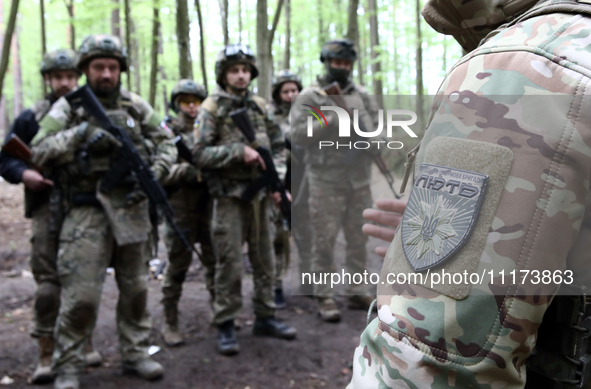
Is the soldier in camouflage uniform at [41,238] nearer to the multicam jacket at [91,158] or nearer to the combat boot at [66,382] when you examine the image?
the combat boot at [66,382]

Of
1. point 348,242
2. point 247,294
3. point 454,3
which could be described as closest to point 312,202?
point 348,242

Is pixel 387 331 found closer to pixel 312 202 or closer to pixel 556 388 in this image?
pixel 556 388

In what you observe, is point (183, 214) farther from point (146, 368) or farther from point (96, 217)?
point (146, 368)

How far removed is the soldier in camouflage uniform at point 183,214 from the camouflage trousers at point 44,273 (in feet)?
3.19

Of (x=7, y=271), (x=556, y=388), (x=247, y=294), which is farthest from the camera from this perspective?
(x=7, y=271)

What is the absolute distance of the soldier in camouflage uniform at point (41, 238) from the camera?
3449 mm

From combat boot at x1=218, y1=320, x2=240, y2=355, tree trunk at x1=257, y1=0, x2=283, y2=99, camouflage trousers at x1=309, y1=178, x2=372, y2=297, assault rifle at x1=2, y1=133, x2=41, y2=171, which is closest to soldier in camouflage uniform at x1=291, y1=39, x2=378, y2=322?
camouflage trousers at x1=309, y1=178, x2=372, y2=297

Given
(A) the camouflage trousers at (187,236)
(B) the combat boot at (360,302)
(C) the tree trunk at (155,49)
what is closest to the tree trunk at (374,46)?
(C) the tree trunk at (155,49)

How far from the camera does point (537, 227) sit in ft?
2.20

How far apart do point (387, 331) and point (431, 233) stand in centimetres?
18

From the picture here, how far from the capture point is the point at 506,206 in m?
0.68

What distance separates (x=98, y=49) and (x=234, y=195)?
1538mm

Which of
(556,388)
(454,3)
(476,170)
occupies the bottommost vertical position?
(556,388)

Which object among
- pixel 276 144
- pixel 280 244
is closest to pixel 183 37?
pixel 276 144
